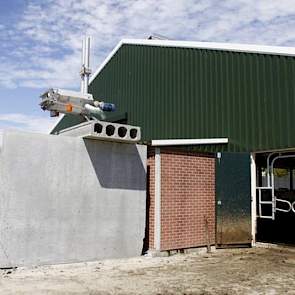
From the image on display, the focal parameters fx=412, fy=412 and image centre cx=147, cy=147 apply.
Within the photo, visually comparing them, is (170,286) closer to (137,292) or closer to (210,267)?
(137,292)

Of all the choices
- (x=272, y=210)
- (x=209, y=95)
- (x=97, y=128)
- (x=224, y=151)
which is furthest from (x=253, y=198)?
(x=97, y=128)

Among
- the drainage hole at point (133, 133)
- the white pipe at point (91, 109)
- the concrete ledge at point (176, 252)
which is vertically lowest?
the concrete ledge at point (176, 252)

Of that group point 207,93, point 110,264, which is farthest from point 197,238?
point 207,93

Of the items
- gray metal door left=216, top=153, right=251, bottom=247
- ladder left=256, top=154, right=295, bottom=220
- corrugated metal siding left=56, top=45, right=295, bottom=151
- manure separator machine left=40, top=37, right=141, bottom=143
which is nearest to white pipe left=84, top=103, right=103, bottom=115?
manure separator machine left=40, top=37, right=141, bottom=143

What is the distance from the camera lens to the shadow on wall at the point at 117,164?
8508mm

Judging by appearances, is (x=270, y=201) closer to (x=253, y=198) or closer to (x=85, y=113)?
(x=253, y=198)

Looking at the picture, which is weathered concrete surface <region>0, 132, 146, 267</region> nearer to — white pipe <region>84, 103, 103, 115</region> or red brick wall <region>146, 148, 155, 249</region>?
red brick wall <region>146, 148, 155, 249</region>

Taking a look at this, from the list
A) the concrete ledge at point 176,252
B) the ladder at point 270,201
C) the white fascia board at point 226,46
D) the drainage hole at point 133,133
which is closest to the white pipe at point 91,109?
the drainage hole at point 133,133

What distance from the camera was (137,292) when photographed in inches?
237

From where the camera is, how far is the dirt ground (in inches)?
243

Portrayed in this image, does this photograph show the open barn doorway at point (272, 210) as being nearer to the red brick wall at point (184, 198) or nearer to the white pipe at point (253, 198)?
the white pipe at point (253, 198)

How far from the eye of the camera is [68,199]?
8.04 m

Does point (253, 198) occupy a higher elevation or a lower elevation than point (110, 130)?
lower

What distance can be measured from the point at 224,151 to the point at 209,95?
66.6 inches
